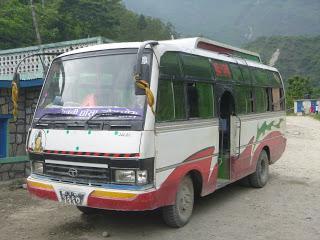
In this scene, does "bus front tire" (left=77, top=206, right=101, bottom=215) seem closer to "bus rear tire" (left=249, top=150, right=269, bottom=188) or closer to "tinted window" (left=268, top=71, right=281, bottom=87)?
"bus rear tire" (left=249, top=150, right=269, bottom=188)

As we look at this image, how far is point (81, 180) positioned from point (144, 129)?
1079 mm

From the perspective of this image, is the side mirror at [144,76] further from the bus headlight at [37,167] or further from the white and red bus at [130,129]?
the bus headlight at [37,167]

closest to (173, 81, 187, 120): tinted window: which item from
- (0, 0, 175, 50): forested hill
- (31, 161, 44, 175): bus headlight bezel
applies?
(31, 161, 44, 175): bus headlight bezel

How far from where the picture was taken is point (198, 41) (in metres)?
7.67

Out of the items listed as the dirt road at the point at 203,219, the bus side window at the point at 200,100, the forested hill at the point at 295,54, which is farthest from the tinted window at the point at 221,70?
the forested hill at the point at 295,54

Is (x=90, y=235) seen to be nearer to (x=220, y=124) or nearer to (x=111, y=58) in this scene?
(x=111, y=58)

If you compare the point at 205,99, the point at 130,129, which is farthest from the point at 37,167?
the point at 205,99

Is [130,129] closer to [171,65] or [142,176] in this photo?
[142,176]

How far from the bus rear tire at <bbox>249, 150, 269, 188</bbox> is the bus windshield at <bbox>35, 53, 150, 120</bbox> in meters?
4.61

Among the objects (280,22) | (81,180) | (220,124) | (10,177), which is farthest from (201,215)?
(280,22)

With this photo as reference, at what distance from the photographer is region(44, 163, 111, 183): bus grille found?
18.6 ft

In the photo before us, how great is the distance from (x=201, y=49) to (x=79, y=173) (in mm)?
3155

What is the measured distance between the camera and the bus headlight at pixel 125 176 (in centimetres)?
554

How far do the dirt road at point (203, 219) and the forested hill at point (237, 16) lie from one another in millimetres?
121332
